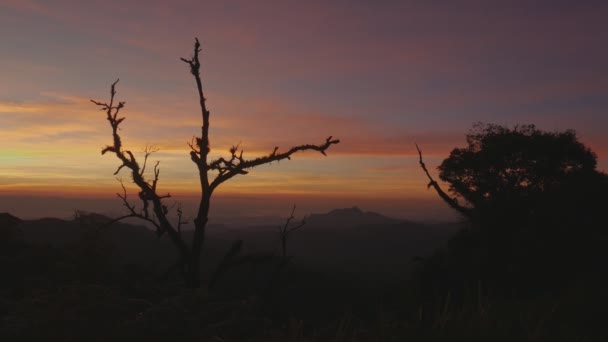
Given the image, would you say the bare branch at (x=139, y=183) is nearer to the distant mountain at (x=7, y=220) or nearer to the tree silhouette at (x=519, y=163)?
the distant mountain at (x=7, y=220)

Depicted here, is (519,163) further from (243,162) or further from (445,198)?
(243,162)

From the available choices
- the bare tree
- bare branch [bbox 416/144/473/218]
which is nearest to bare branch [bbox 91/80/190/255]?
the bare tree

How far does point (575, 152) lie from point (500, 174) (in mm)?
6060

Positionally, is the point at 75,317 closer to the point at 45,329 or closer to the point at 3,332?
the point at 45,329

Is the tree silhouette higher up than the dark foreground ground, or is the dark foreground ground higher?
the tree silhouette

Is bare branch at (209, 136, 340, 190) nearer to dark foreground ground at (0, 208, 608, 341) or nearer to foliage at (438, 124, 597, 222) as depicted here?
dark foreground ground at (0, 208, 608, 341)

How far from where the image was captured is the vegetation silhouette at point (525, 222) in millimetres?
21062

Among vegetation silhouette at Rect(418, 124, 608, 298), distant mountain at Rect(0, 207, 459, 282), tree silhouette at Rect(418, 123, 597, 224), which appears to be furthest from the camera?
tree silhouette at Rect(418, 123, 597, 224)

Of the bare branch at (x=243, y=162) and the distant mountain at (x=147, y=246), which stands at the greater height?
the bare branch at (x=243, y=162)

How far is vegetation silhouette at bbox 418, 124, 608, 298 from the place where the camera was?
2106 centimetres

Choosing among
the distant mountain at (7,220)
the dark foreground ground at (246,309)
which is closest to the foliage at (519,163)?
the dark foreground ground at (246,309)

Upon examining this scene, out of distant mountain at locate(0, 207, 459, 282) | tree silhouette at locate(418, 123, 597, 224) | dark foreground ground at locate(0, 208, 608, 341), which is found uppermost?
tree silhouette at locate(418, 123, 597, 224)

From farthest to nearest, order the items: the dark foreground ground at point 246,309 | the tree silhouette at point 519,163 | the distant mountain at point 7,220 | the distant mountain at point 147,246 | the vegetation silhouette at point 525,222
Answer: the tree silhouette at point 519,163 → the distant mountain at point 7,220 → the distant mountain at point 147,246 → the vegetation silhouette at point 525,222 → the dark foreground ground at point 246,309

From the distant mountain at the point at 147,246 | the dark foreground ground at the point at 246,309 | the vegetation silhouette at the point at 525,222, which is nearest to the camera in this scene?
the dark foreground ground at the point at 246,309
